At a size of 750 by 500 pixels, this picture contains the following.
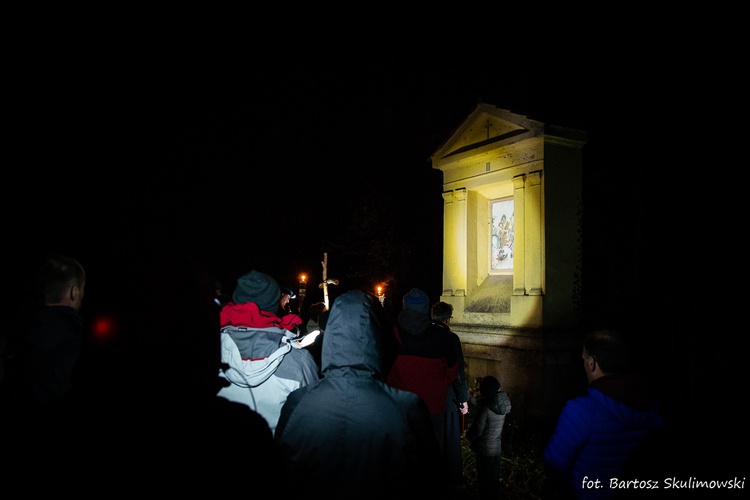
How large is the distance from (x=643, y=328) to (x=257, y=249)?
22.9 metres

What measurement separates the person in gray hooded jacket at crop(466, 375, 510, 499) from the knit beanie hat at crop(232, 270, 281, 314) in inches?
94.2

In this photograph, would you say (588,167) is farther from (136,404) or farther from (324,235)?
(324,235)

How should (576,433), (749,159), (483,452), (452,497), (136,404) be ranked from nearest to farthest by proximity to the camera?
(136,404) → (576,433) → (483,452) → (452,497) → (749,159)

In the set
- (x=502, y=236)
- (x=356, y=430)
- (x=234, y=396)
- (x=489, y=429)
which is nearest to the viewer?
(x=356, y=430)

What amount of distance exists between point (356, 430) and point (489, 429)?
2829mm

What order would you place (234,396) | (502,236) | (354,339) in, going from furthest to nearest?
1. (502,236)
2. (234,396)
3. (354,339)

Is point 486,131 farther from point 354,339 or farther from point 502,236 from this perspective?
point 354,339

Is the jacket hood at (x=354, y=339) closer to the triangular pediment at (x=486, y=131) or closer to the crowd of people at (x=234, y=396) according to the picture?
the crowd of people at (x=234, y=396)

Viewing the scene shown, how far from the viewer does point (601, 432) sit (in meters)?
2.62

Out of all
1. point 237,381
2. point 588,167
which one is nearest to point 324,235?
point 588,167

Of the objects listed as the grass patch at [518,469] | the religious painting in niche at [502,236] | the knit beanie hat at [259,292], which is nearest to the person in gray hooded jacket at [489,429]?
the grass patch at [518,469]

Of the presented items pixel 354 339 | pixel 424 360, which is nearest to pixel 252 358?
pixel 354 339

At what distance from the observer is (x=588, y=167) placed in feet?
26.0

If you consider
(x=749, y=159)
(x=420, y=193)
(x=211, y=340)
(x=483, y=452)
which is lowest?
(x=483, y=452)
